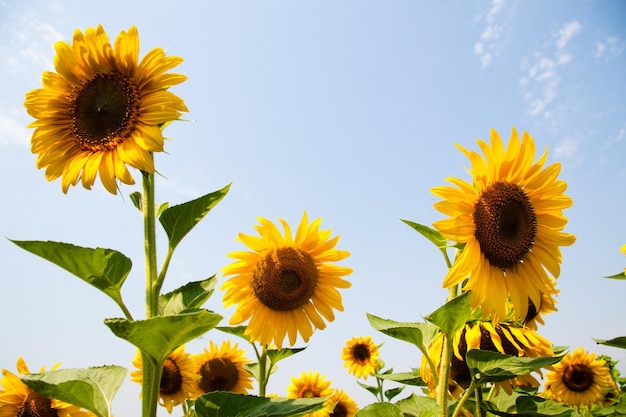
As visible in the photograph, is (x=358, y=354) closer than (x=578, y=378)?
No

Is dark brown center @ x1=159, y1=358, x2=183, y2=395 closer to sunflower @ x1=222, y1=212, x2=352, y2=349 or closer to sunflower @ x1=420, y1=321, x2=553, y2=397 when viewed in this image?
sunflower @ x1=222, y1=212, x2=352, y2=349

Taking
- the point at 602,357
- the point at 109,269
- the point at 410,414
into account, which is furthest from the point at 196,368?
the point at 602,357

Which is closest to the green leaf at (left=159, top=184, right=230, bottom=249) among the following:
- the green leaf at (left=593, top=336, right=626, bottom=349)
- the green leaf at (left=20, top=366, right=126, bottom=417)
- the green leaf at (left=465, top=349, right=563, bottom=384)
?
the green leaf at (left=20, top=366, right=126, bottom=417)

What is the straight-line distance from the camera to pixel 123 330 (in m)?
2.04

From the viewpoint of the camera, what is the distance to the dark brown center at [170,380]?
564 centimetres

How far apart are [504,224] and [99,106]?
2788mm

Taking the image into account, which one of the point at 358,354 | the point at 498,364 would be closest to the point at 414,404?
the point at 498,364

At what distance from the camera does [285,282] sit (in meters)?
4.25

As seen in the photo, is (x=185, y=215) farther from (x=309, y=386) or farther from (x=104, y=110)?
(x=309, y=386)

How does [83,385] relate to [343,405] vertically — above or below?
above

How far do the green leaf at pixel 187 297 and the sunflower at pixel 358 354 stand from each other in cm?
734

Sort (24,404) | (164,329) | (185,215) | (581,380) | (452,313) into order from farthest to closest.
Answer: (581,380) → (24,404) → (452,313) → (185,215) → (164,329)

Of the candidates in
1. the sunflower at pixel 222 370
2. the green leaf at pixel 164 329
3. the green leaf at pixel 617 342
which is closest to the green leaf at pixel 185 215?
the green leaf at pixel 164 329

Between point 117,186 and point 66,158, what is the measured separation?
580 millimetres
